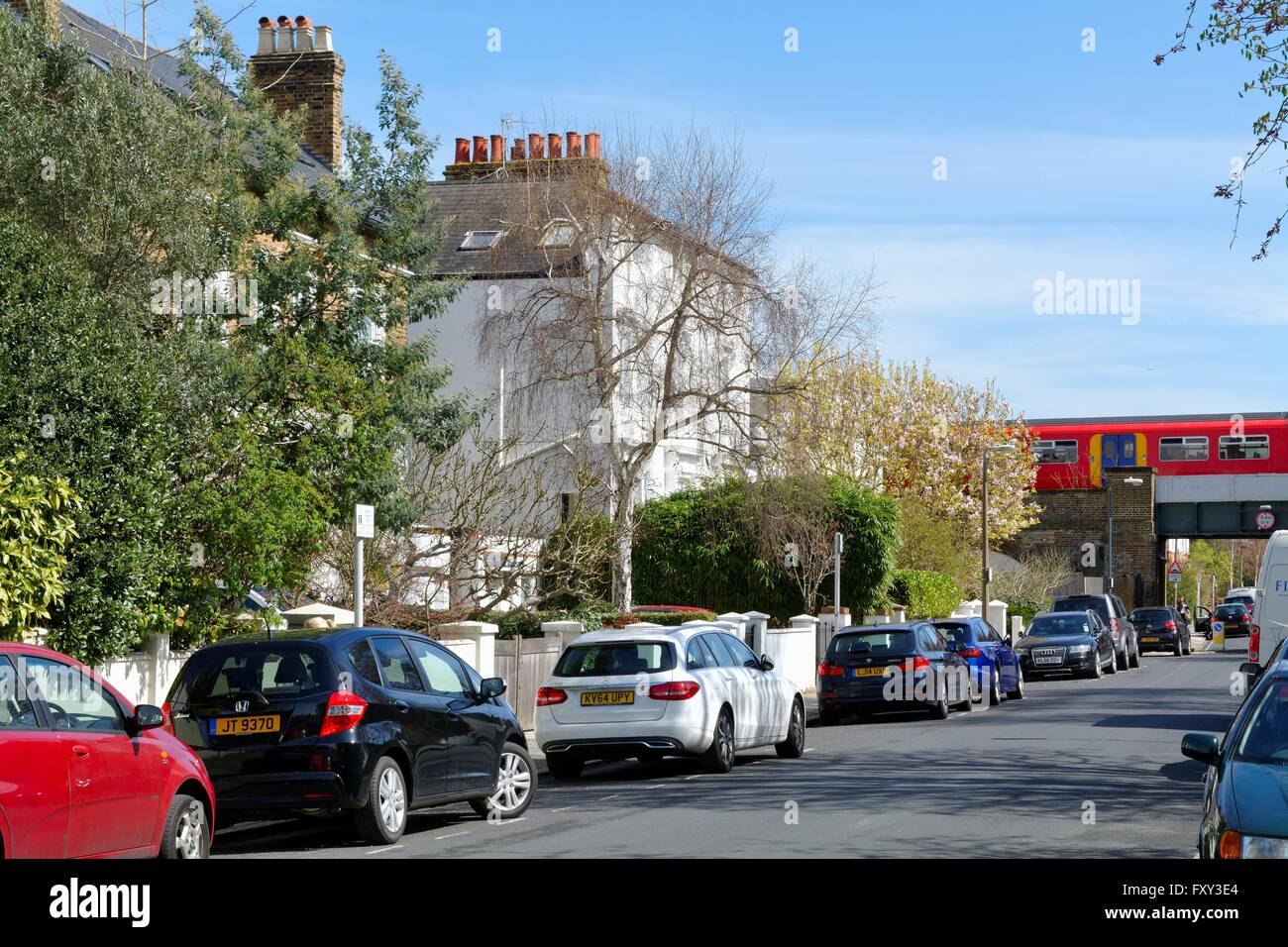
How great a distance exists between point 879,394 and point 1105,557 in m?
26.7

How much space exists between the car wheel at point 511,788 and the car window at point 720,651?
13.2ft

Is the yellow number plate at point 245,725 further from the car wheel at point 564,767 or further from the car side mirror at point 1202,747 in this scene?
the car side mirror at point 1202,747

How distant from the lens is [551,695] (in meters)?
16.3

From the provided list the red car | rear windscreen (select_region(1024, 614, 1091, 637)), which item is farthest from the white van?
rear windscreen (select_region(1024, 614, 1091, 637))

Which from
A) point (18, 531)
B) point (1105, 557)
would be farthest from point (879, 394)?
point (18, 531)

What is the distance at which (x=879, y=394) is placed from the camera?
54.5m

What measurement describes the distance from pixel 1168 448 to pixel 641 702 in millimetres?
56398

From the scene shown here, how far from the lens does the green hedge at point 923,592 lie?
136ft

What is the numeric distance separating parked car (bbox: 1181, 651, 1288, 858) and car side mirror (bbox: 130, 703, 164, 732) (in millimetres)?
5610

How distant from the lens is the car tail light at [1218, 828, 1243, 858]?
6715 mm

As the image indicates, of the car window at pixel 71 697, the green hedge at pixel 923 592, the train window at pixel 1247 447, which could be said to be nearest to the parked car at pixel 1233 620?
the train window at pixel 1247 447

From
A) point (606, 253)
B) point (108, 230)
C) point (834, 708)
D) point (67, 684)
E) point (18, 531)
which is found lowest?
point (834, 708)

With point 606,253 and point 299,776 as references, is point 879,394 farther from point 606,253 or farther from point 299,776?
point 299,776

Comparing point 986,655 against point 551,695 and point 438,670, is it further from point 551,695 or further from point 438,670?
point 438,670
